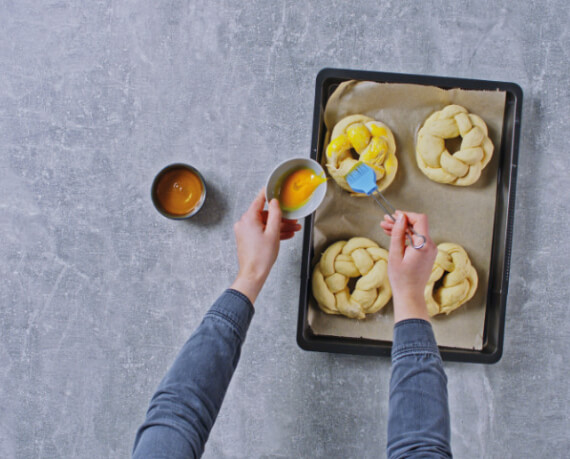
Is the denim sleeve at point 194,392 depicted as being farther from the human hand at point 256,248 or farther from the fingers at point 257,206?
the fingers at point 257,206

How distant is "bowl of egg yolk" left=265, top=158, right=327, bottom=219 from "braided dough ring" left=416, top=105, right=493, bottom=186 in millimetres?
267

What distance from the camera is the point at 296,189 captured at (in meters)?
1.02

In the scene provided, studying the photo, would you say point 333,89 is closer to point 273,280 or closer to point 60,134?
point 273,280

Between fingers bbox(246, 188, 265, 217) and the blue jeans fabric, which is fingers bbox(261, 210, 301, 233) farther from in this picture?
the blue jeans fabric

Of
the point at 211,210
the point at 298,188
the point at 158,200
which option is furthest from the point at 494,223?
the point at 158,200

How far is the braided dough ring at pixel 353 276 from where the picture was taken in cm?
107

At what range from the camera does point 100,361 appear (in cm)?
119

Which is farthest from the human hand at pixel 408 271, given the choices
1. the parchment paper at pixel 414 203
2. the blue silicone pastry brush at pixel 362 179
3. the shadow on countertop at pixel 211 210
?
the shadow on countertop at pixel 211 210

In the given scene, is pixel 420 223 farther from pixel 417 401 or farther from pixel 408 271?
pixel 417 401

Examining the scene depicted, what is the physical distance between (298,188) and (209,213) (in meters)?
0.27

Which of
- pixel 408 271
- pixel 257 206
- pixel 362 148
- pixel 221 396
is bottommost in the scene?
pixel 221 396

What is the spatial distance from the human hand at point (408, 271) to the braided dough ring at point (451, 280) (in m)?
0.18

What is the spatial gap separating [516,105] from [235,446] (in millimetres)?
1061

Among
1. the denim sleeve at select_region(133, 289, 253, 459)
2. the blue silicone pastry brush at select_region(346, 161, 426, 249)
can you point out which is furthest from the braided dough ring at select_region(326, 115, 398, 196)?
the denim sleeve at select_region(133, 289, 253, 459)
